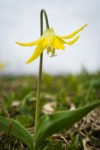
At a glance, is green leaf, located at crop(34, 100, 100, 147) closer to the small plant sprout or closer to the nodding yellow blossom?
the small plant sprout

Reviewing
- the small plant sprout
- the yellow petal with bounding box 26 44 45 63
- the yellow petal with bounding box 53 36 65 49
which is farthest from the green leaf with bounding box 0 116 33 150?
the yellow petal with bounding box 53 36 65 49

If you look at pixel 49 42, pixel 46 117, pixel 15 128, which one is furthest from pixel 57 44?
pixel 15 128

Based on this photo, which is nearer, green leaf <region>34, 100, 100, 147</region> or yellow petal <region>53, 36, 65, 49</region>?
green leaf <region>34, 100, 100, 147</region>

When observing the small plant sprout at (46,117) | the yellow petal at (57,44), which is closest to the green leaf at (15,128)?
the small plant sprout at (46,117)

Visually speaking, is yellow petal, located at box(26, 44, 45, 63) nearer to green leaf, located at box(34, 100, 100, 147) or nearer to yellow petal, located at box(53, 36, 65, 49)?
yellow petal, located at box(53, 36, 65, 49)

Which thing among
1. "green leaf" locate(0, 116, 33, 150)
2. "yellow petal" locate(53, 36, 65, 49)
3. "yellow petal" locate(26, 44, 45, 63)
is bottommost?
"green leaf" locate(0, 116, 33, 150)

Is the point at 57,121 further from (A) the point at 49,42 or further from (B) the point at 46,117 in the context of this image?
(A) the point at 49,42

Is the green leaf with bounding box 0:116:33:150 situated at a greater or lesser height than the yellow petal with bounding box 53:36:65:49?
lesser

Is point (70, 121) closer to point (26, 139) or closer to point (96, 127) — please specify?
point (26, 139)

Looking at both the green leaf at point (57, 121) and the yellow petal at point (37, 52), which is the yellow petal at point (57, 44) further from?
the green leaf at point (57, 121)
